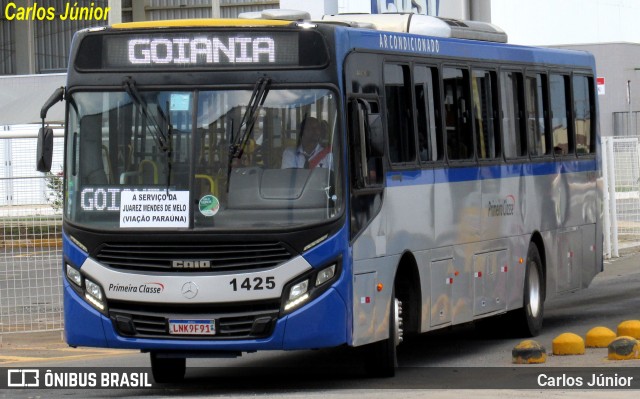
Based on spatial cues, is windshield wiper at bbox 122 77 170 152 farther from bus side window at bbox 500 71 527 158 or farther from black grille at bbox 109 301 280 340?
bus side window at bbox 500 71 527 158

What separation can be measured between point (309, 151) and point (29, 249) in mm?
7123

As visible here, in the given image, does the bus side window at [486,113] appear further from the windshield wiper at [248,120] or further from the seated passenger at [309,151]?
the windshield wiper at [248,120]

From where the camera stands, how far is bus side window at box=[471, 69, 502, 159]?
1494 centimetres

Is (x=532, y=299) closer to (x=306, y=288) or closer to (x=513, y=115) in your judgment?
(x=513, y=115)

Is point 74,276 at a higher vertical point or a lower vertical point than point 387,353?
higher

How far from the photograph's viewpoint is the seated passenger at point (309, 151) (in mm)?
11523

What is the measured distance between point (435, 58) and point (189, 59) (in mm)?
3045

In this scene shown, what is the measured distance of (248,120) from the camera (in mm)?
11523

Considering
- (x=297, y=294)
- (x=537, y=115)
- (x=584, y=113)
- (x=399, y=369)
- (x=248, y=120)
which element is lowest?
(x=399, y=369)

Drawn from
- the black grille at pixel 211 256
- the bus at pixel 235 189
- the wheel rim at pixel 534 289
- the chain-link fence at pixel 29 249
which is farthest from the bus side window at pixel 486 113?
the chain-link fence at pixel 29 249

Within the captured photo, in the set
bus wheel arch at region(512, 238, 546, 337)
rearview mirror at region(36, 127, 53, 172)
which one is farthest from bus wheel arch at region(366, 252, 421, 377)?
bus wheel arch at region(512, 238, 546, 337)

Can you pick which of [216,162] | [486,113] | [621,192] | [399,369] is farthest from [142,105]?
[621,192]

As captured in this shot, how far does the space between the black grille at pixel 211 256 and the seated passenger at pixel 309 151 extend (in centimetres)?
68

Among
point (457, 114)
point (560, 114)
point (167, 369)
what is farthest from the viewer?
point (560, 114)
